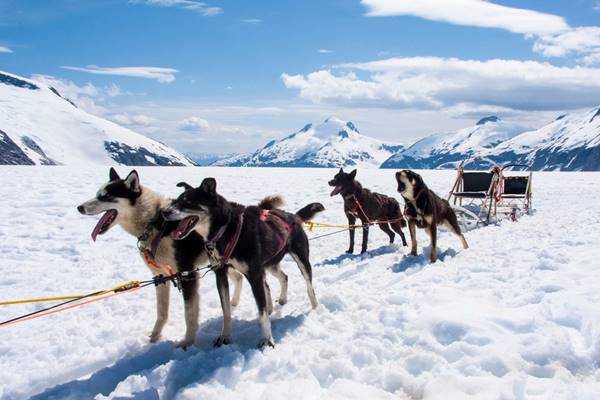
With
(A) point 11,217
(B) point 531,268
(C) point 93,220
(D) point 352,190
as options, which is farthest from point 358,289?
(A) point 11,217

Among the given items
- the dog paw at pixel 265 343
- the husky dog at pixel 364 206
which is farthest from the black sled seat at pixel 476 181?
the dog paw at pixel 265 343

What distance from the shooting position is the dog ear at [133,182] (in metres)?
5.27

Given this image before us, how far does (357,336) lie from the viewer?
16.9ft

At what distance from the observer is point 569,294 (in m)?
5.45

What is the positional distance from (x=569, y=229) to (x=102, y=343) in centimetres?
1103

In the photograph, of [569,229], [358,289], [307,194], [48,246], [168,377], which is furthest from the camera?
[307,194]

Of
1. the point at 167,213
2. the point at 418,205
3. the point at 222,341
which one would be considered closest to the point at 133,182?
the point at 167,213

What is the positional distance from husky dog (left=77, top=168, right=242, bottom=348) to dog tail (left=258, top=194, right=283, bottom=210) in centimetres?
143

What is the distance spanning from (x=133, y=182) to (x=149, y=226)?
21.0 inches

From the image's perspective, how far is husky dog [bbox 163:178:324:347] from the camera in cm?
485

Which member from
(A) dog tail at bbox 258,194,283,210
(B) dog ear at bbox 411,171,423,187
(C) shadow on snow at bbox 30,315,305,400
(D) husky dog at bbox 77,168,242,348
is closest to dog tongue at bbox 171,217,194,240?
(D) husky dog at bbox 77,168,242,348

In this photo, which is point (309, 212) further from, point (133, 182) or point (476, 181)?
point (476, 181)

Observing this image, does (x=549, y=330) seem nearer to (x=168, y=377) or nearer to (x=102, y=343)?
(x=168, y=377)

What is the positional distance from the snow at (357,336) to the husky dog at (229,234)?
533 mm
